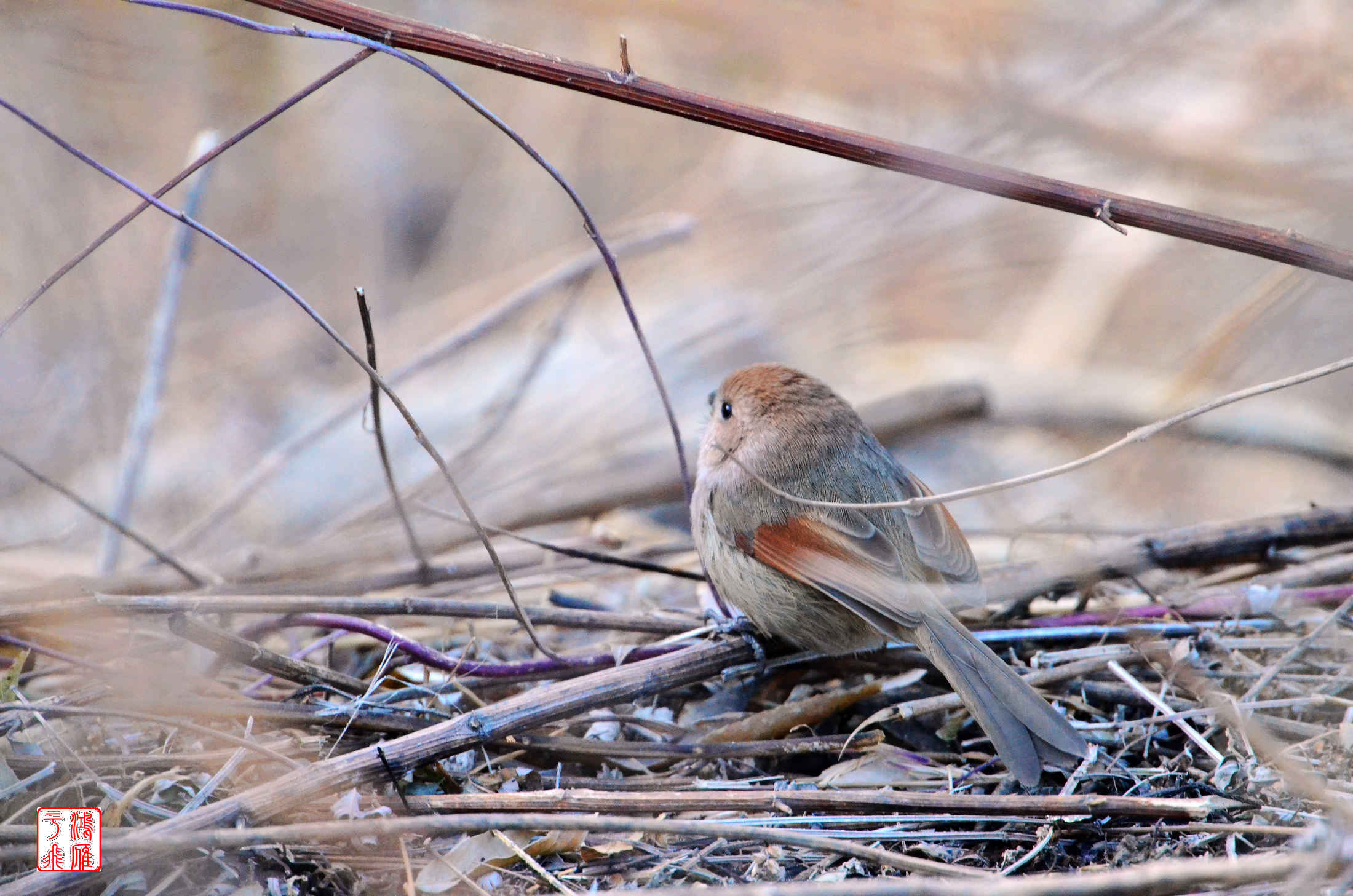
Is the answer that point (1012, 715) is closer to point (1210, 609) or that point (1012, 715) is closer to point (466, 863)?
point (1210, 609)

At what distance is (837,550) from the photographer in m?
3.23

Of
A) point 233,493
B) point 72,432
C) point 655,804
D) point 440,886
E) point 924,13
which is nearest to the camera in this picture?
point 440,886

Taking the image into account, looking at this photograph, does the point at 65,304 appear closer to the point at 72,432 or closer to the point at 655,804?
the point at 72,432

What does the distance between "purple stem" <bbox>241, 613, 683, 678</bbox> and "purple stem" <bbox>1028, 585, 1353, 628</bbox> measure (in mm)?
1268

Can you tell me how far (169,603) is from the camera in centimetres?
258

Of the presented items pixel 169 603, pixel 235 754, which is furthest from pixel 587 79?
pixel 235 754

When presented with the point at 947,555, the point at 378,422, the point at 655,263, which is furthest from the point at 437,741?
the point at 655,263

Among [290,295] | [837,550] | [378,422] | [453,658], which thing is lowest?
[453,658]

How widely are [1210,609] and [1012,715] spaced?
3.57 ft

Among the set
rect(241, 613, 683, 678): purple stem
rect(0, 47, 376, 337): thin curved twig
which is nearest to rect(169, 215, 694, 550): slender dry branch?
rect(241, 613, 683, 678): purple stem

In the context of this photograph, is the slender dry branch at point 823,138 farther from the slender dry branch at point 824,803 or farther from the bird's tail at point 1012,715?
the slender dry branch at point 824,803

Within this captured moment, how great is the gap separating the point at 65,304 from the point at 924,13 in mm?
4986

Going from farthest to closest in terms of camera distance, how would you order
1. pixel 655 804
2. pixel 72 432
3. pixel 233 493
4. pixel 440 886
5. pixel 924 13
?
pixel 72 432
pixel 924 13
pixel 233 493
pixel 655 804
pixel 440 886

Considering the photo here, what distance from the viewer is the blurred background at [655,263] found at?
4.95 metres
